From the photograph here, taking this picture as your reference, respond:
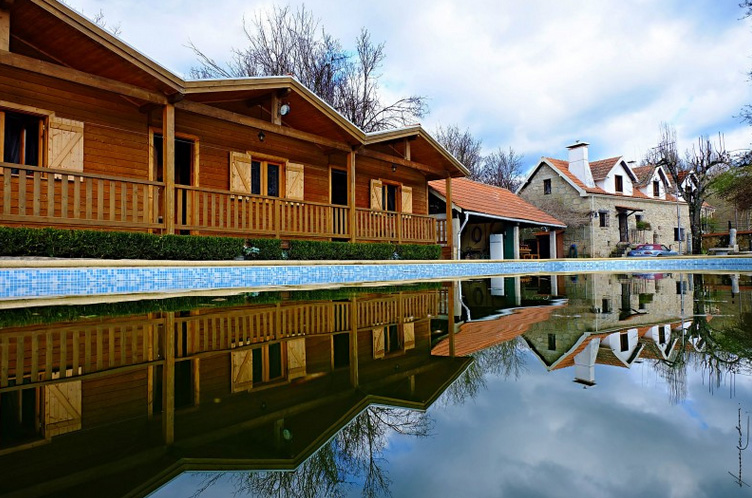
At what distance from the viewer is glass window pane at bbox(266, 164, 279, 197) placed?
38.0 feet

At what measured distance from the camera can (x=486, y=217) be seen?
1773 cm

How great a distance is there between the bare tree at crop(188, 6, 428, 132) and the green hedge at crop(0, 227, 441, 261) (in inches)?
576

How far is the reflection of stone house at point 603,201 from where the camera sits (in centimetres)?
2758

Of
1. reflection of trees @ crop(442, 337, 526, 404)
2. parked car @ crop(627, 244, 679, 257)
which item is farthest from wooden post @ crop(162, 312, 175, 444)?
parked car @ crop(627, 244, 679, 257)

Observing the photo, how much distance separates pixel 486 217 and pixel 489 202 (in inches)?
77.1

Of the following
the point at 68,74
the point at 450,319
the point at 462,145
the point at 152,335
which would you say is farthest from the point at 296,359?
the point at 462,145

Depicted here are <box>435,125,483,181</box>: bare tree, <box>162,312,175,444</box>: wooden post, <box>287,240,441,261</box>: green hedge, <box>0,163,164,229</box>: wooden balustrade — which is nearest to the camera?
<box>162,312,175,444</box>: wooden post

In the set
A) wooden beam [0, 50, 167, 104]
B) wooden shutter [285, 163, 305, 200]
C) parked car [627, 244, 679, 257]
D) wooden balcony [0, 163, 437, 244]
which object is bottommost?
parked car [627, 244, 679, 257]

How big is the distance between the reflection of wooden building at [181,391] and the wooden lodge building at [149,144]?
4907 mm

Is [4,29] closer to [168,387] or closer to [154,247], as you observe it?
[154,247]

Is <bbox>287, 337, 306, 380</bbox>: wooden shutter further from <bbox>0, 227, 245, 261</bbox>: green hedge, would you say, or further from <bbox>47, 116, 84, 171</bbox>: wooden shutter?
<bbox>47, 116, 84, 171</bbox>: wooden shutter

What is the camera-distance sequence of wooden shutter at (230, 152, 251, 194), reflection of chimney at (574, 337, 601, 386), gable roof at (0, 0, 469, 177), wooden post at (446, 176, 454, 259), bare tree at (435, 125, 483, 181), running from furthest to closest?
1. bare tree at (435, 125, 483, 181)
2. wooden post at (446, 176, 454, 259)
3. wooden shutter at (230, 152, 251, 194)
4. gable roof at (0, 0, 469, 177)
5. reflection of chimney at (574, 337, 601, 386)

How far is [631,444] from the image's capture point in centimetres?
126

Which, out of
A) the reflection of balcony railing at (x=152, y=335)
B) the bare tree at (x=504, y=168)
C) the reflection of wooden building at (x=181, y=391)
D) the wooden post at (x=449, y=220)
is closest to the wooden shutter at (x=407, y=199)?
the wooden post at (x=449, y=220)
